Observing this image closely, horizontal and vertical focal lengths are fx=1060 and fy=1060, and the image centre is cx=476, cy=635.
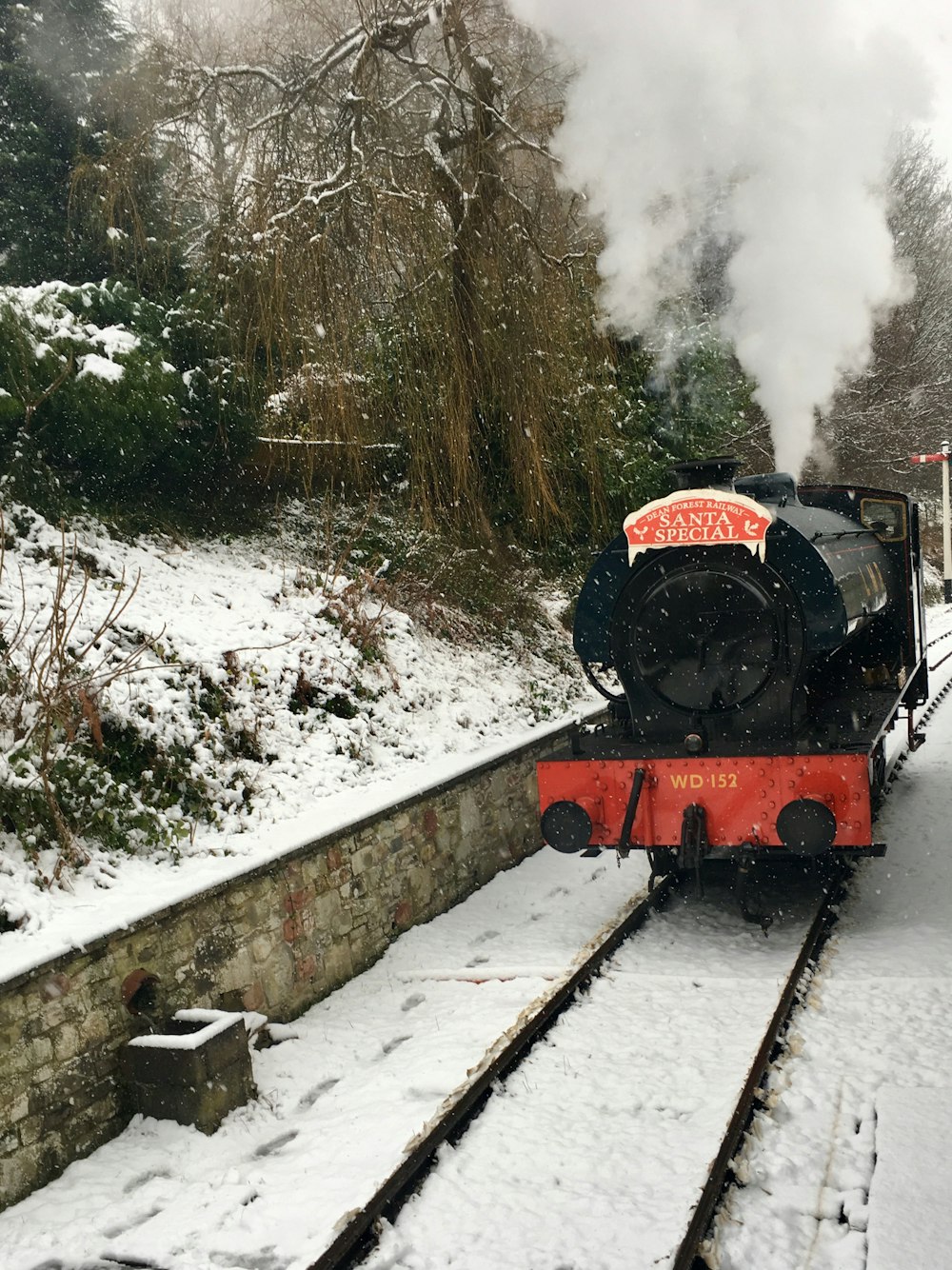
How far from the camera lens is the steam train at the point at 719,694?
579 centimetres

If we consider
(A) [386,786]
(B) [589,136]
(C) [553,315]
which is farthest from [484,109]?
(A) [386,786]

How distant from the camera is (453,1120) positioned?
13.6 ft

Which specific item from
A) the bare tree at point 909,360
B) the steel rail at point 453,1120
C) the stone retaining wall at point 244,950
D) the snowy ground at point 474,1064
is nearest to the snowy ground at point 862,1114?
the snowy ground at point 474,1064

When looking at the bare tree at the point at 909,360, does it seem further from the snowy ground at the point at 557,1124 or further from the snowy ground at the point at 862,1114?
the snowy ground at the point at 557,1124

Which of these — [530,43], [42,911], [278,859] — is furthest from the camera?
[530,43]

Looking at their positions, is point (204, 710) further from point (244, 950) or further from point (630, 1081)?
point (630, 1081)

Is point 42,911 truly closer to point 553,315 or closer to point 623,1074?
point 623,1074

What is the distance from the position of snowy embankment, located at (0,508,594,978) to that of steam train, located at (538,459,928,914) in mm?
1427

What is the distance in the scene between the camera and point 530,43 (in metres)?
8.59

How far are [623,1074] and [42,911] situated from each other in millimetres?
2589

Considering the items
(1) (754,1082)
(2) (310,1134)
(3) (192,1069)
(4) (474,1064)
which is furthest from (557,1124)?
(3) (192,1069)

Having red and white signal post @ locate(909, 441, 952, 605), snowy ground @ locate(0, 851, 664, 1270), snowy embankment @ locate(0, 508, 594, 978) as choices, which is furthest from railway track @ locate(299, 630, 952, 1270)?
red and white signal post @ locate(909, 441, 952, 605)

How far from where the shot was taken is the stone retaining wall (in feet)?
13.2

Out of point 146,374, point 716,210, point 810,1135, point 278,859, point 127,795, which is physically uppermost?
point 716,210
